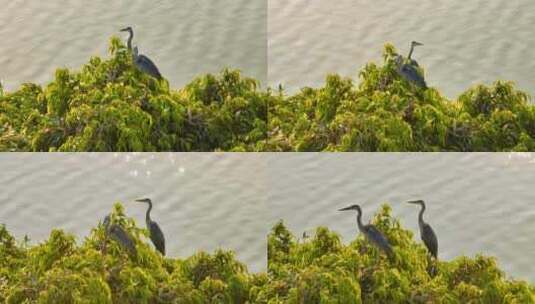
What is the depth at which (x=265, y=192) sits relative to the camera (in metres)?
3.48

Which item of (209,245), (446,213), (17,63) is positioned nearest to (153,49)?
(17,63)

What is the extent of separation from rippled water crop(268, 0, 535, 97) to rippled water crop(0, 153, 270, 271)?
0.41 metres

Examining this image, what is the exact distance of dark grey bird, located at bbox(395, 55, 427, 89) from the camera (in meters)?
3.53

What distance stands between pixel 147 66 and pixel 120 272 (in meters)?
0.77

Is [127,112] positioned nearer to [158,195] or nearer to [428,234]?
[158,195]

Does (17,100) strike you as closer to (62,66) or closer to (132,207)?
(62,66)

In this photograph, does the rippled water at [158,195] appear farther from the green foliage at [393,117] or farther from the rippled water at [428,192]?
the green foliage at [393,117]

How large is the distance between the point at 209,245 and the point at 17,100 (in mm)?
898

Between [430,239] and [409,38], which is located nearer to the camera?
[430,239]

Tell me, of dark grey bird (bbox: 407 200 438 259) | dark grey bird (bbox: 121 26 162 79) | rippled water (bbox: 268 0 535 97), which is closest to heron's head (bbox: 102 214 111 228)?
dark grey bird (bbox: 121 26 162 79)

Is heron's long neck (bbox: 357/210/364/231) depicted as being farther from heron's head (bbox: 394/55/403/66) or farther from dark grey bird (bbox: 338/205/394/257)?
heron's head (bbox: 394/55/403/66)

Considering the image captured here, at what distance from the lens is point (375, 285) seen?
11.2 feet

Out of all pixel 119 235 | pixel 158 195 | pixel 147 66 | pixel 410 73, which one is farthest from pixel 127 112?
pixel 410 73

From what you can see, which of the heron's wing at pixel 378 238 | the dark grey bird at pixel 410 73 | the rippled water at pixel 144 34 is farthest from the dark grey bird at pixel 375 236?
the rippled water at pixel 144 34
